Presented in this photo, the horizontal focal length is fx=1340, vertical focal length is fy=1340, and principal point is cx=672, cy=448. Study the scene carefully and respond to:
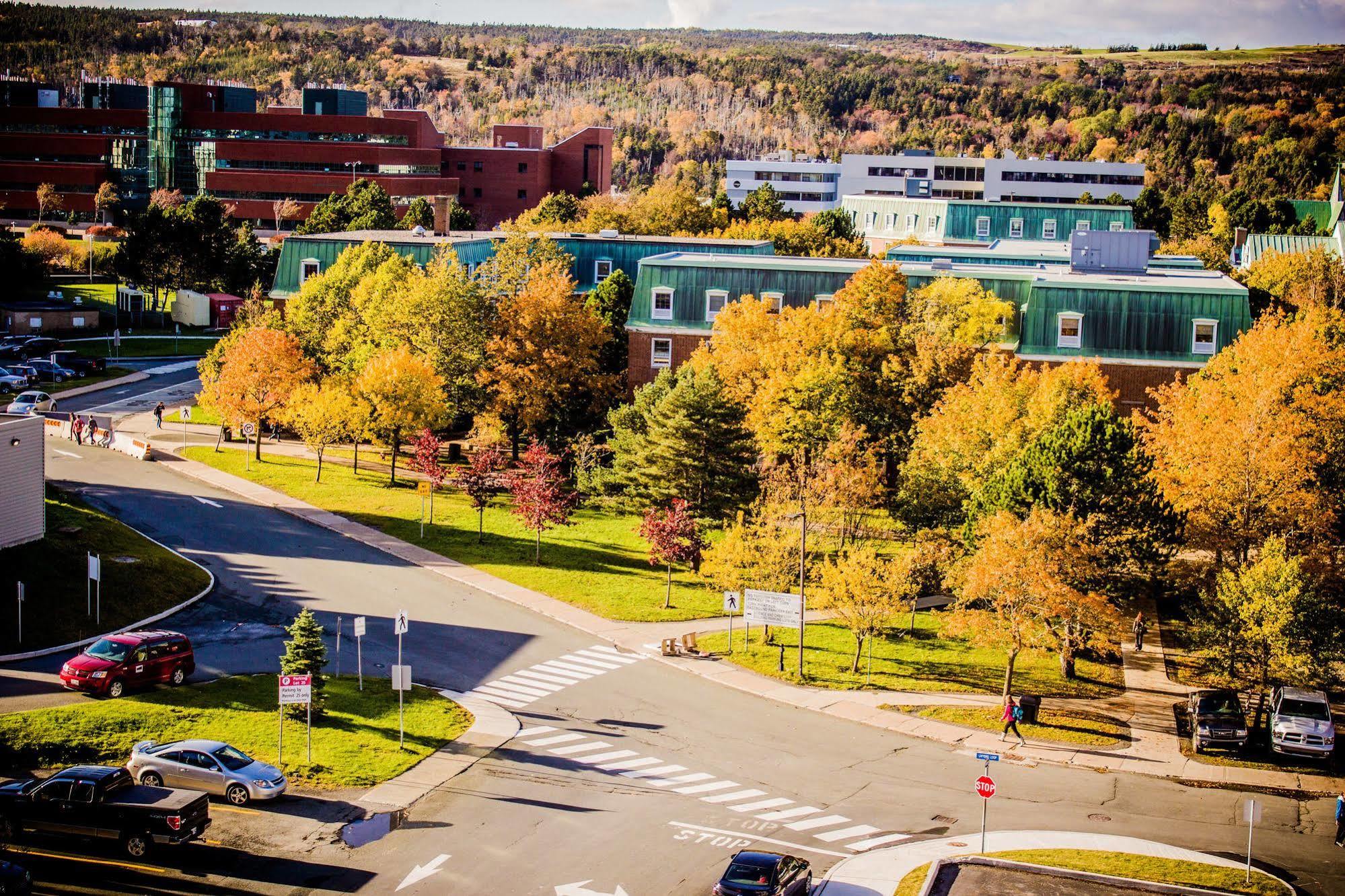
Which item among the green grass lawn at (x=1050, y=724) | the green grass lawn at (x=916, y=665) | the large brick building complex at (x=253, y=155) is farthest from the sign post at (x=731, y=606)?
the large brick building complex at (x=253, y=155)

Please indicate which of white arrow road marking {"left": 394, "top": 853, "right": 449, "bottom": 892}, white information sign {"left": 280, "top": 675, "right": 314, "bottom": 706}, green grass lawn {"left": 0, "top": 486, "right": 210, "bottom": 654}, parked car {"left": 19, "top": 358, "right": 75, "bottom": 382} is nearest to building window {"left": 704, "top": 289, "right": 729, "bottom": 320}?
green grass lawn {"left": 0, "top": 486, "right": 210, "bottom": 654}

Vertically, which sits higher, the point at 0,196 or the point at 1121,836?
the point at 0,196

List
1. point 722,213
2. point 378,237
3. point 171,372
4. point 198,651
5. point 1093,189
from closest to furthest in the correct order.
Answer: point 198,651, point 378,237, point 171,372, point 722,213, point 1093,189

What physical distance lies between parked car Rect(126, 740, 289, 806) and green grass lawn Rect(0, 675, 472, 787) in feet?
4.48

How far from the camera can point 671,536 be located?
5269 cm

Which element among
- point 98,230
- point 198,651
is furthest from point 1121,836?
point 98,230

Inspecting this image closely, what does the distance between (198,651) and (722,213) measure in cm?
9918

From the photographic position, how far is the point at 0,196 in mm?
161750

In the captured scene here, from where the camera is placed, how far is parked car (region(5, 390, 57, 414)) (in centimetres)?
7528

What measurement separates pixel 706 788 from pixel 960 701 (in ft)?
41.4

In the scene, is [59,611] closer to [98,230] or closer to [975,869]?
[975,869]

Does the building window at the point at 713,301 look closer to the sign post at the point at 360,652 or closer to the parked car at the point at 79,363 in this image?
the sign post at the point at 360,652

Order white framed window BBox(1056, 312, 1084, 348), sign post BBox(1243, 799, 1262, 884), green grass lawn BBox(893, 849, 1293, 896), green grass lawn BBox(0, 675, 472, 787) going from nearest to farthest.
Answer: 1. green grass lawn BBox(893, 849, 1293, 896)
2. sign post BBox(1243, 799, 1262, 884)
3. green grass lawn BBox(0, 675, 472, 787)
4. white framed window BBox(1056, 312, 1084, 348)

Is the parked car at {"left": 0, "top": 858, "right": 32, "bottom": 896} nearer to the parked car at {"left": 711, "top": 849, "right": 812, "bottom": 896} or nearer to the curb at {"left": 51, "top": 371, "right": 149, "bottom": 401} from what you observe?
the parked car at {"left": 711, "top": 849, "right": 812, "bottom": 896}
